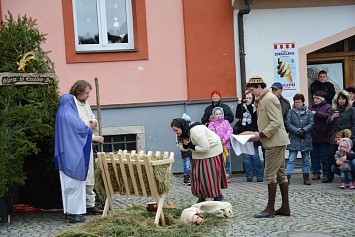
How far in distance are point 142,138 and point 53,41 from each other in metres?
2.88

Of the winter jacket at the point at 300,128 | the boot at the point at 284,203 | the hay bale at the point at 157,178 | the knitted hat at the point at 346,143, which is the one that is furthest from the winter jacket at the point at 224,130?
the hay bale at the point at 157,178

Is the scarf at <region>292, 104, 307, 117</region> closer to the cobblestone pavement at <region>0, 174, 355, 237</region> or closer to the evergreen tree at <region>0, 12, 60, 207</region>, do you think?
the cobblestone pavement at <region>0, 174, 355, 237</region>

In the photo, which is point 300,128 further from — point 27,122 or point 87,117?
point 27,122

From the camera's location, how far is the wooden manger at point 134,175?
648 centimetres

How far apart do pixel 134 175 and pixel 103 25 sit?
6069 millimetres

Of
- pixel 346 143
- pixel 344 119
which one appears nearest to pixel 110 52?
pixel 344 119

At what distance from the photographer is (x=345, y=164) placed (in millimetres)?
9516

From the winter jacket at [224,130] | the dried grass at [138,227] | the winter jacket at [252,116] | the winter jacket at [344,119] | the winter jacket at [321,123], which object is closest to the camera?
the dried grass at [138,227]

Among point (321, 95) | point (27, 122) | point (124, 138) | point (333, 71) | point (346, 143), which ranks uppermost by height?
point (333, 71)

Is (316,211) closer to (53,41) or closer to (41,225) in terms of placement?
(41,225)

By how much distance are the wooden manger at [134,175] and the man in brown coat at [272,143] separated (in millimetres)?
1397

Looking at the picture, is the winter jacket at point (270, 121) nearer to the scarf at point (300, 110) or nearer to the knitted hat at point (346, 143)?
the knitted hat at point (346, 143)

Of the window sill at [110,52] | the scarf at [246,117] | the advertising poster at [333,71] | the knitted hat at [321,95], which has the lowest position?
the scarf at [246,117]

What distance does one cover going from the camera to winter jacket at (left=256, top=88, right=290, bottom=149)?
23.5ft
